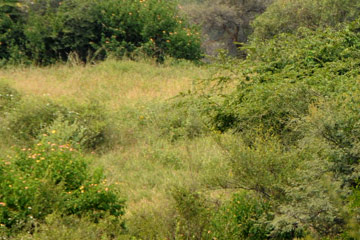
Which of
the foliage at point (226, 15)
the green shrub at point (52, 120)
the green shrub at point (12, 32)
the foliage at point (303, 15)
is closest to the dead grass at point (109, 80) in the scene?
the green shrub at point (12, 32)

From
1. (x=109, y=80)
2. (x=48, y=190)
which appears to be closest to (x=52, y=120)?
(x=48, y=190)

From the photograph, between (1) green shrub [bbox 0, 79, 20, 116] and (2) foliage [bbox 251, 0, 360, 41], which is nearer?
(1) green shrub [bbox 0, 79, 20, 116]

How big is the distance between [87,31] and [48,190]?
11.4 metres

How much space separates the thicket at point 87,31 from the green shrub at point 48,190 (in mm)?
9945

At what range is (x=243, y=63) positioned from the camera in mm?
7910

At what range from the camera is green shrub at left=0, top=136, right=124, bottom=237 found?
5.11m

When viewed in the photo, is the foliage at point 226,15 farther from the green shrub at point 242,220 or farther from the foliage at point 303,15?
the green shrub at point 242,220

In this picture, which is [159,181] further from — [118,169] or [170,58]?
[170,58]

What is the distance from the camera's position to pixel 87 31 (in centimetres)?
1600

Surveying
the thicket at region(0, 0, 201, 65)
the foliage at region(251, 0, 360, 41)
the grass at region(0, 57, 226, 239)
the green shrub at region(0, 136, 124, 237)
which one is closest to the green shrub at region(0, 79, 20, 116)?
the grass at region(0, 57, 226, 239)

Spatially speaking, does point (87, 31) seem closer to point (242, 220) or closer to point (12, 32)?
point (12, 32)

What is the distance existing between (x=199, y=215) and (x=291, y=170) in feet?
3.41

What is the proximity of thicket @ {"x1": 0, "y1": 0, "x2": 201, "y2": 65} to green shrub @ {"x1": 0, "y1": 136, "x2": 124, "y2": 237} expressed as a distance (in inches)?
392

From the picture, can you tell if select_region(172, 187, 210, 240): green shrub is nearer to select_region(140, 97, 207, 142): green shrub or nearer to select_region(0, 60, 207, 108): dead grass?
select_region(140, 97, 207, 142): green shrub
